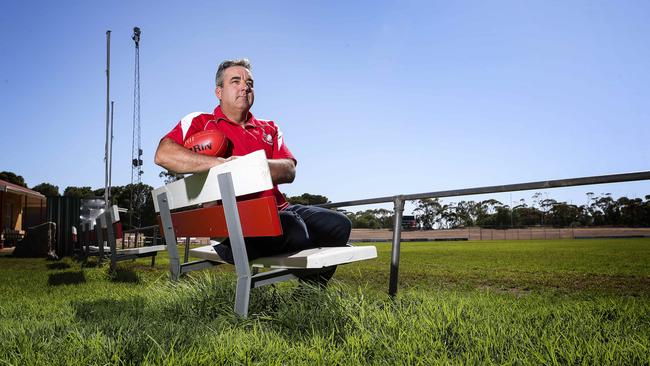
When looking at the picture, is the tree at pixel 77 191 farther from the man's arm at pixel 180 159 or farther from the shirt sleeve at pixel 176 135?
the man's arm at pixel 180 159

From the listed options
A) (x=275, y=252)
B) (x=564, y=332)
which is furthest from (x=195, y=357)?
(x=564, y=332)

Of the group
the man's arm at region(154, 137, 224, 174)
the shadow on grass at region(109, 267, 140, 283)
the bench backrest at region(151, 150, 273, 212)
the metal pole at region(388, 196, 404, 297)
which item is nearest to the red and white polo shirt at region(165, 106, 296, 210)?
the man's arm at region(154, 137, 224, 174)

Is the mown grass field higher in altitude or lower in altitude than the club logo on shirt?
lower

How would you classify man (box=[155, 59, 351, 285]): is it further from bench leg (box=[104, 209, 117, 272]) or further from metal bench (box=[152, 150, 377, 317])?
bench leg (box=[104, 209, 117, 272])

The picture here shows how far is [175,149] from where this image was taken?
245 cm

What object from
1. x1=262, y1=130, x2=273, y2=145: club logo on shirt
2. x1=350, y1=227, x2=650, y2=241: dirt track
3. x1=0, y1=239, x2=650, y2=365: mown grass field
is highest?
x1=262, y1=130, x2=273, y2=145: club logo on shirt

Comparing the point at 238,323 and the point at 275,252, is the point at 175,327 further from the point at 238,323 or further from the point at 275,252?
the point at 275,252

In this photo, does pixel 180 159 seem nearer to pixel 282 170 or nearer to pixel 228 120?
pixel 228 120

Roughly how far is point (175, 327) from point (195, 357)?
52cm

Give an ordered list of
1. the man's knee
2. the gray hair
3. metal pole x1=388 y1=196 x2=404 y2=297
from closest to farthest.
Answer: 1. the man's knee
2. the gray hair
3. metal pole x1=388 y1=196 x2=404 y2=297

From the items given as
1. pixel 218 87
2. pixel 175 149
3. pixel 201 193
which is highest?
pixel 218 87

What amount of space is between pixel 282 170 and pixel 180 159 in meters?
0.55

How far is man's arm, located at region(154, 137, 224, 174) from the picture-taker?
235 centimetres

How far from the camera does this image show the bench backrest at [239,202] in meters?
2.04
